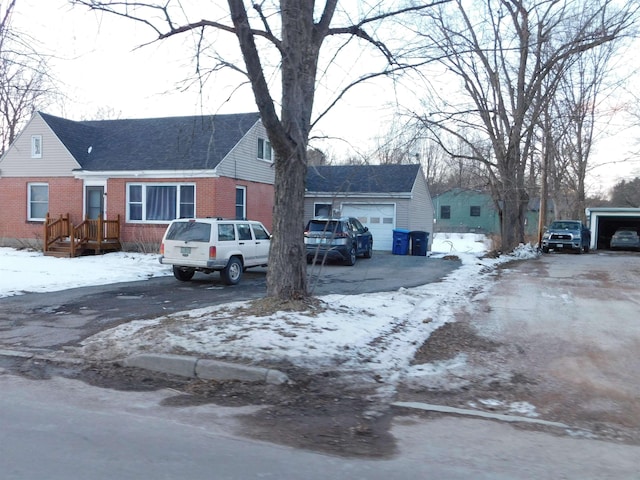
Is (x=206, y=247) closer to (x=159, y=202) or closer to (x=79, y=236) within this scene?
(x=159, y=202)

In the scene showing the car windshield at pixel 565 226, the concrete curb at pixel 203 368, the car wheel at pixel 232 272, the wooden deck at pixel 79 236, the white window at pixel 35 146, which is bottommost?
the concrete curb at pixel 203 368

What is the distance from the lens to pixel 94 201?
22188 mm

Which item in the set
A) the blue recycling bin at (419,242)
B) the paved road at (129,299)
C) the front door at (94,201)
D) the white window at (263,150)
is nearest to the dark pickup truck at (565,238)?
the blue recycling bin at (419,242)

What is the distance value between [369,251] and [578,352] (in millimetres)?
14672

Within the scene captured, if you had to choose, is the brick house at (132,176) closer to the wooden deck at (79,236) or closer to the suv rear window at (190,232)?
the wooden deck at (79,236)

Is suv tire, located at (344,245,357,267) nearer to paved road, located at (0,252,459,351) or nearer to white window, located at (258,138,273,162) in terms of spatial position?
paved road, located at (0,252,459,351)

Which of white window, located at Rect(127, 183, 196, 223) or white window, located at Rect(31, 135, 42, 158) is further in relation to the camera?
white window, located at Rect(31, 135, 42, 158)

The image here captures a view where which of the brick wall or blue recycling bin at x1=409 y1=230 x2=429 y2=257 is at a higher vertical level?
the brick wall

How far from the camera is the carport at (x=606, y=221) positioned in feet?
114

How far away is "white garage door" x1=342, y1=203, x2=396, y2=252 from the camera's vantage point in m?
26.8

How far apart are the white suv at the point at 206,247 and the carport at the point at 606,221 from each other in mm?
28530

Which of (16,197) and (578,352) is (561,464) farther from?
(16,197)

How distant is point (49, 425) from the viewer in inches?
191

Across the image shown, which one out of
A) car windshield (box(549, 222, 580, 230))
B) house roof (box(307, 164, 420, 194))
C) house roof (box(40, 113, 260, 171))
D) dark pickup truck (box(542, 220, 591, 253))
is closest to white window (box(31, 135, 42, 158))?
house roof (box(40, 113, 260, 171))
